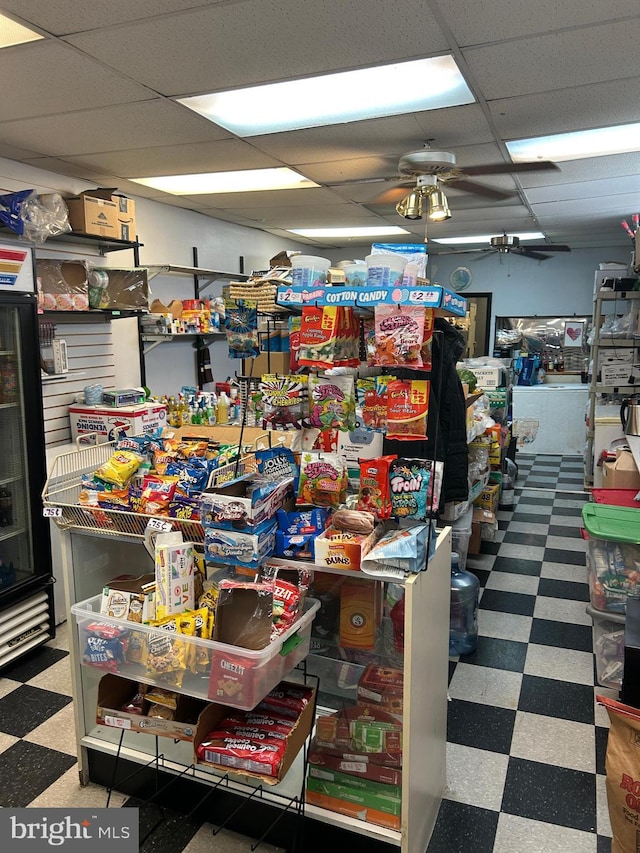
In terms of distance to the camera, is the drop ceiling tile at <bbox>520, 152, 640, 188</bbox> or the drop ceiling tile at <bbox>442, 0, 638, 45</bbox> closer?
the drop ceiling tile at <bbox>442, 0, 638, 45</bbox>

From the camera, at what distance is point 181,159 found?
3781mm

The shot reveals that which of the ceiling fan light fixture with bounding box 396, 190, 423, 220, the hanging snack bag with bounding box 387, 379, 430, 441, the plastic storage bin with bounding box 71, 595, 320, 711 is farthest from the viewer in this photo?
the ceiling fan light fixture with bounding box 396, 190, 423, 220

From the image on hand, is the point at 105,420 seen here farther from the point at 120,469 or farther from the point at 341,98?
the point at 341,98

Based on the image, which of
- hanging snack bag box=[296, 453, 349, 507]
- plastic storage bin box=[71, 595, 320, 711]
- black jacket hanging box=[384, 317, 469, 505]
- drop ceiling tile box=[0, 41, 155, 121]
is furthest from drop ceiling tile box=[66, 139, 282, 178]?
plastic storage bin box=[71, 595, 320, 711]

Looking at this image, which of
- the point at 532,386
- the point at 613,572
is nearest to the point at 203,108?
the point at 613,572

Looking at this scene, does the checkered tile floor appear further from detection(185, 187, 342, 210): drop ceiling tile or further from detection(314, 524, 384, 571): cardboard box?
detection(185, 187, 342, 210): drop ceiling tile

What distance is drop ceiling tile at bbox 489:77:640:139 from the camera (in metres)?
2.71

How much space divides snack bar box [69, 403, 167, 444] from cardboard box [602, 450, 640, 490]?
3041mm

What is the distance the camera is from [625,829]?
176 centimetres

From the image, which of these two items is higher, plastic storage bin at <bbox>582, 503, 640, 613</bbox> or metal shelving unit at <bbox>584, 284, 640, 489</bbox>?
metal shelving unit at <bbox>584, 284, 640, 489</bbox>

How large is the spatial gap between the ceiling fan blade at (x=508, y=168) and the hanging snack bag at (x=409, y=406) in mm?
2376

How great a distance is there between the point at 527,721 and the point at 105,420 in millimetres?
2955

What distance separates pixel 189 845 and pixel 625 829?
4.52ft

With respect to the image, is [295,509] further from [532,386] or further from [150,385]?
[532,386]
